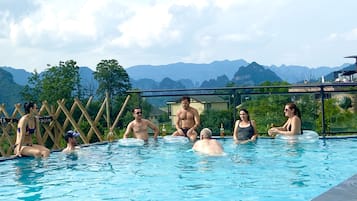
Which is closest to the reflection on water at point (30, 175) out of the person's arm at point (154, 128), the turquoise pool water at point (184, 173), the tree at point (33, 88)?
the turquoise pool water at point (184, 173)

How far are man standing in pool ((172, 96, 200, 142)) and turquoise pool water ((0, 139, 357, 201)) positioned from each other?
132 centimetres

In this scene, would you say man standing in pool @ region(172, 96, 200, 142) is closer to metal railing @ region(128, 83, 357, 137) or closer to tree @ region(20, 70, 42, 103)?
metal railing @ region(128, 83, 357, 137)

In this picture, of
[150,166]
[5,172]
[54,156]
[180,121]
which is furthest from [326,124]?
[5,172]

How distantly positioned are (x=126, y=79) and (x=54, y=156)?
4381 centimetres

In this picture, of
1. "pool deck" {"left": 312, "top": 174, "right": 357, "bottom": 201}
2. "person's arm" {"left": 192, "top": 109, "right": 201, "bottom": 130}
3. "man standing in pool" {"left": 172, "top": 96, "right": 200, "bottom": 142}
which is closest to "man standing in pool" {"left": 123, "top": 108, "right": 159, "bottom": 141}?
"man standing in pool" {"left": 172, "top": 96, "right": 200, "bottom": 142}

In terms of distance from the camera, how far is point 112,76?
53375 mm

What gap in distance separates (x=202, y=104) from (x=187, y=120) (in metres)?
0.69

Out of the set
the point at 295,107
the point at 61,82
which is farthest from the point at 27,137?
the point at 61,82

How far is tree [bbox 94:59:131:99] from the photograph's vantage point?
52.7m

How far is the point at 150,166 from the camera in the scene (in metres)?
7.27

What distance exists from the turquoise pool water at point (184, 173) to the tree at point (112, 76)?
43.5 m

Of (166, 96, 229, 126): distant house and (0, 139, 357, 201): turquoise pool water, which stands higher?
(166, 96, 229, 126): distant house

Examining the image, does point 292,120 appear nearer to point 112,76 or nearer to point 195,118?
point 195,118

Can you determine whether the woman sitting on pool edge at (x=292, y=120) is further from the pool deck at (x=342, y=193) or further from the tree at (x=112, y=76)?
the tree at (x=112, y=76)
